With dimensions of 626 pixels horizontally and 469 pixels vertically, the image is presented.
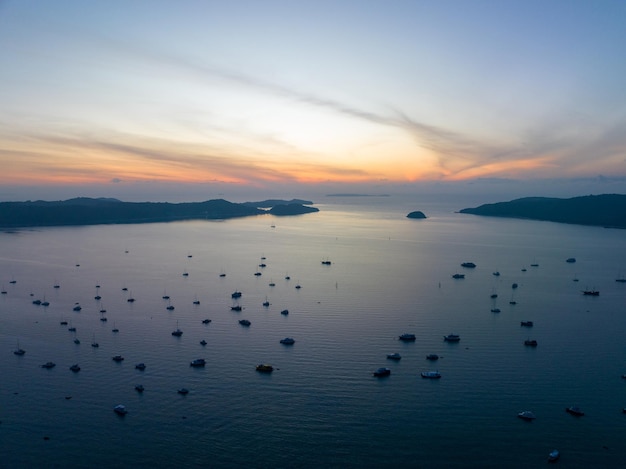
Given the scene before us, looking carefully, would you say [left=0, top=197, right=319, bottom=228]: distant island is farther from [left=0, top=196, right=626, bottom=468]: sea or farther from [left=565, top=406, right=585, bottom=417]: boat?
[left=565, top=406, right=585, bottom=417]: boat

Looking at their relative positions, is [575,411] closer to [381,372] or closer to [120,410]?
[381,372]

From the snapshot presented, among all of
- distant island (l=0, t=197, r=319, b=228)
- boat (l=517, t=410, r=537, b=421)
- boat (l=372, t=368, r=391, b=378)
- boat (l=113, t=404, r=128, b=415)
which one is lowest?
boat (l=113, t=404, r=128, b=415)

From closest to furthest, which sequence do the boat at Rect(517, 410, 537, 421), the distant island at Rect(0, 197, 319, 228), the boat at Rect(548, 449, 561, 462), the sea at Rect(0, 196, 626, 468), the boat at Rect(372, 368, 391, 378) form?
1. the boat at Rect(548, 449, 561, 462)
2. the sea at Rect(0, 196, 626, 468)
3. the boat at Rect(517, 410, 537, 421)
4. the boat at Rect(372, 368, 391, 378)
5. the distant island at Rect(0, 197, 319, 228)

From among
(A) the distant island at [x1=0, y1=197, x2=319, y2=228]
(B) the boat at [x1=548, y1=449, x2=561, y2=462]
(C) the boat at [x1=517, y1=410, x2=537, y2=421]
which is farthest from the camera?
(A) the distant island at [x1=0, y1=197, x2=319, y2=228]

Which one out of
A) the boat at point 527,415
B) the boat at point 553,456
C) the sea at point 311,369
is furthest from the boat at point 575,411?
the boat at point 553,456

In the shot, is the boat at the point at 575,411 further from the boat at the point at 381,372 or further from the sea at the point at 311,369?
the boat at the point at 381,372

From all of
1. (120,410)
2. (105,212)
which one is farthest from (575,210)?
(120,410)

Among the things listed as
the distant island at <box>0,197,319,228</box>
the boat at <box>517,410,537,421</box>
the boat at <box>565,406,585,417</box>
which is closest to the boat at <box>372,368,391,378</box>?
the boat at <box>517,410,537,421</box>
